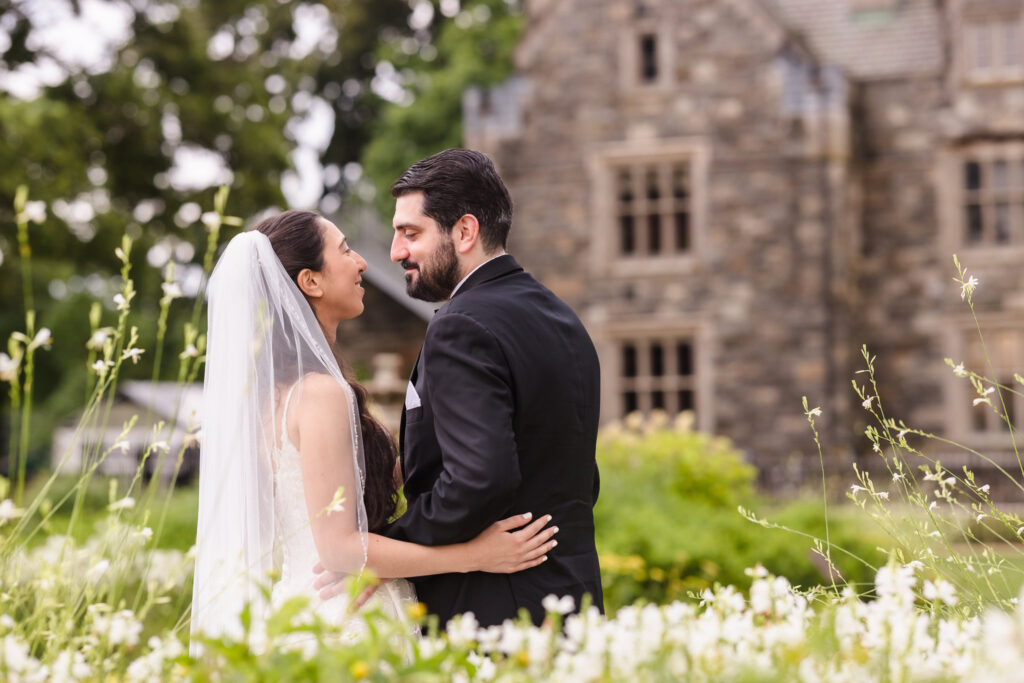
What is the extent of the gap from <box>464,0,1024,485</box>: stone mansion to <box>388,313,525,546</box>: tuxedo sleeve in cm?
1356

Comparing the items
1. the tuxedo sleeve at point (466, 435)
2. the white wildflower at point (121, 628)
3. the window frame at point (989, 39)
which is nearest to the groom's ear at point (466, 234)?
the tuxedo sleeve at point (466, 435)

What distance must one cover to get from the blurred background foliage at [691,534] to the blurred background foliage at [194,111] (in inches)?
230

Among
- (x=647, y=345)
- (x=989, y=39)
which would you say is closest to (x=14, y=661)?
(x=647, y=345)

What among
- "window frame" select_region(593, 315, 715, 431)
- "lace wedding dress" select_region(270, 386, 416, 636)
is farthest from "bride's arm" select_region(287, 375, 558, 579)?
"window frame" select_region(593, 315, 715, 431)

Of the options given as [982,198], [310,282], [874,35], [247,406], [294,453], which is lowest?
[294,453]

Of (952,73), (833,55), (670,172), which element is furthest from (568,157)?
(952,73)

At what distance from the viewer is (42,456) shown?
29.1m

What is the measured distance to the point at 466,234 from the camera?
304 centimetres

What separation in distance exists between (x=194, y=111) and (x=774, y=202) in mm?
8922

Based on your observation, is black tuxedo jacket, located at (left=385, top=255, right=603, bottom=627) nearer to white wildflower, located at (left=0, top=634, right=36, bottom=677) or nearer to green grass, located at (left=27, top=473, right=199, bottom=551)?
white wildflower, located at (left=0, top=634, right=36, bottom=677)

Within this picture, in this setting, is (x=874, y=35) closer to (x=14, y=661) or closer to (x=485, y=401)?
(x=485, y=401)

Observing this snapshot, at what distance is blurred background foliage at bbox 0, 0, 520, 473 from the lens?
15.5 m

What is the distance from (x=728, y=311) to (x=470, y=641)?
14.8m

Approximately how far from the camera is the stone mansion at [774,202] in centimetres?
1616
